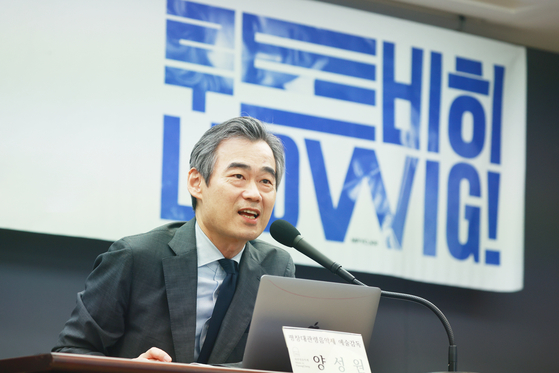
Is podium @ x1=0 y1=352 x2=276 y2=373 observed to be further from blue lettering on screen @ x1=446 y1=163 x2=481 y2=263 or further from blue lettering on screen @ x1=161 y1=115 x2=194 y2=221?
blue lettering on screen @ x1=446 y1=163 x2=481 y2=263

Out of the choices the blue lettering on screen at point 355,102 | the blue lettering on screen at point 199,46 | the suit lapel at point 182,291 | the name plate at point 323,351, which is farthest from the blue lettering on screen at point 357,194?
the name plate at point 323,351

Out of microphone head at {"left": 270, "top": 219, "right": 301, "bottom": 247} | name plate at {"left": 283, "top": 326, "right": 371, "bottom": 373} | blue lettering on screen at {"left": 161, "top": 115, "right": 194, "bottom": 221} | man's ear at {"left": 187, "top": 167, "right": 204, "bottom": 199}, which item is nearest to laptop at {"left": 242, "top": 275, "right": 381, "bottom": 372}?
name plate at {"left": 283, "top": 326, "right": 371, "bottom": 373}

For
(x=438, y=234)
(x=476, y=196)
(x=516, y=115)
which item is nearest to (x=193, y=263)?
(x=438, y=234)

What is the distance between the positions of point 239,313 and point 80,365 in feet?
2.35

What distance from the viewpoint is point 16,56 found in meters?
2.41

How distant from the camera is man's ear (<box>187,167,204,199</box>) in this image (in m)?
1.79

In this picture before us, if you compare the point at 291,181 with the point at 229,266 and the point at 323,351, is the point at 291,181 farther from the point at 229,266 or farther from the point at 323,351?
the point at 323,351

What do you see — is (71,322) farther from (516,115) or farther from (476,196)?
(516,115)

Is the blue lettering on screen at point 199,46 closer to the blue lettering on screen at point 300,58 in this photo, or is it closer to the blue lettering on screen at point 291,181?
the blue lettering on screen at point 300,58

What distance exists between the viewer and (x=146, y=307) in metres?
1.56

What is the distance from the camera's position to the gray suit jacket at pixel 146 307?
1.49 meters

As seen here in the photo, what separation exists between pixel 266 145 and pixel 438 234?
5.31 feet

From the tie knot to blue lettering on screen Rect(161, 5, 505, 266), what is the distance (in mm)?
904

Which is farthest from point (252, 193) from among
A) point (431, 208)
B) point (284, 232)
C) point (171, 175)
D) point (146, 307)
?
point (431, 208)
